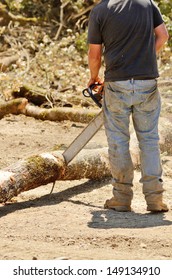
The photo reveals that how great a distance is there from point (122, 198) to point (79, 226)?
25.6 inches

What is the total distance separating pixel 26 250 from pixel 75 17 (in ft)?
35.8

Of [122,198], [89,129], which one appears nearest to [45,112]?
[89,129]

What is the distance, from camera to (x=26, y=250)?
15.8 feet

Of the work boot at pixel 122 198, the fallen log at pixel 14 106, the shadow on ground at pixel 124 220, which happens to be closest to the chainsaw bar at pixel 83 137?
the work boot at pixel 122 198

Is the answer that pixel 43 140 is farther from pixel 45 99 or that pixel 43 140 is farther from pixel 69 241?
pixel 69 241

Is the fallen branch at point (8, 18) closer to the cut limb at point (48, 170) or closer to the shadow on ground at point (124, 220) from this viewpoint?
the cut limb at point (48, 170)

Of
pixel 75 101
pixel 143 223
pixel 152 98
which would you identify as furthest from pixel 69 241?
pixel 75 101

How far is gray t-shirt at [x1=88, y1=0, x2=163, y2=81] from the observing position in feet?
18.5

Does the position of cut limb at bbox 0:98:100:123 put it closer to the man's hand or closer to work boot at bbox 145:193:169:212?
the man's hand

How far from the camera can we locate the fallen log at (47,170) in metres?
6.10

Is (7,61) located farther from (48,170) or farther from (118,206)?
(118,206)

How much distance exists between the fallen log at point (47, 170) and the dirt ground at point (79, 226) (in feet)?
0.46

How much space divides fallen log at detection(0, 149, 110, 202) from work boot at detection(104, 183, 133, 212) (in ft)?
2.37
